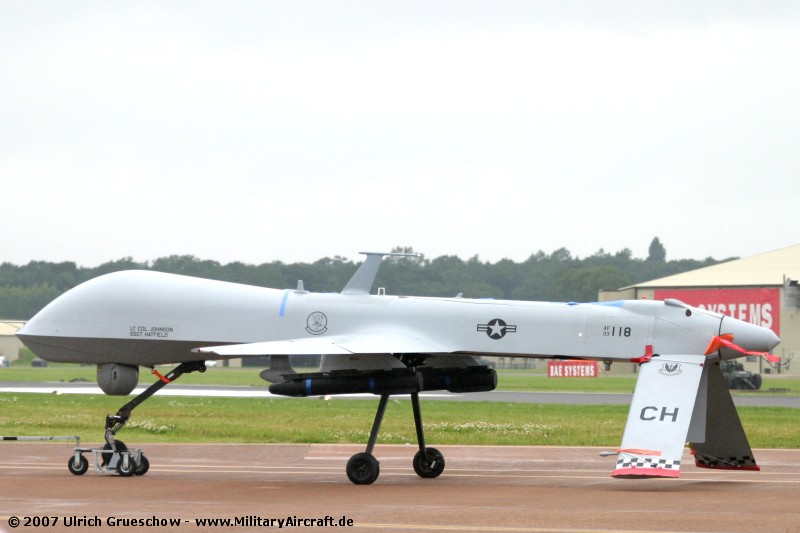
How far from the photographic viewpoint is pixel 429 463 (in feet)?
57.6

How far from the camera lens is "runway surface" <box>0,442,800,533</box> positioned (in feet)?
38.6

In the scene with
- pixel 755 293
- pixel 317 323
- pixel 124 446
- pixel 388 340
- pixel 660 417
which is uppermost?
pixel 755 293

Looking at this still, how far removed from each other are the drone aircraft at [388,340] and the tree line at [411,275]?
14042 millimetres

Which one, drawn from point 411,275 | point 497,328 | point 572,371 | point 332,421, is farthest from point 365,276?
point 411,275

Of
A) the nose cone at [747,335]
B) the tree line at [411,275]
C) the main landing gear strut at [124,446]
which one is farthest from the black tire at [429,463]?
the tree line at [411,275]

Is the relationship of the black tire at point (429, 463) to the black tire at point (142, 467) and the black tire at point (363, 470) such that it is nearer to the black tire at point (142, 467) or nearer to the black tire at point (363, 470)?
the black tire at point (363, 470)

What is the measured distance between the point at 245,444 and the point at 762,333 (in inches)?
425

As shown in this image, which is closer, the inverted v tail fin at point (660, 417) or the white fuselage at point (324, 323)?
the inverted v tail fin at point (660, 417)

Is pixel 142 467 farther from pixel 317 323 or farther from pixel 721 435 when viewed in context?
pixel 721 435

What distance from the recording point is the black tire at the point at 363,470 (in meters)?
16.2

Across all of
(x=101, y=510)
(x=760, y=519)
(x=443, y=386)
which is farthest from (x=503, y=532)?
(x=443, y=386)

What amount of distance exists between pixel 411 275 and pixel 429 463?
69.4 meters

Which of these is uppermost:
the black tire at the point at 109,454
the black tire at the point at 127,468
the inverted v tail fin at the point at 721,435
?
the inverted v tail fin at the point at 721,435

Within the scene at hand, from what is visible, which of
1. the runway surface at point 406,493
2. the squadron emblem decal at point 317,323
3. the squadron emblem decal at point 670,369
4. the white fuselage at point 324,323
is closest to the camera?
the runway surface at point 406,493
